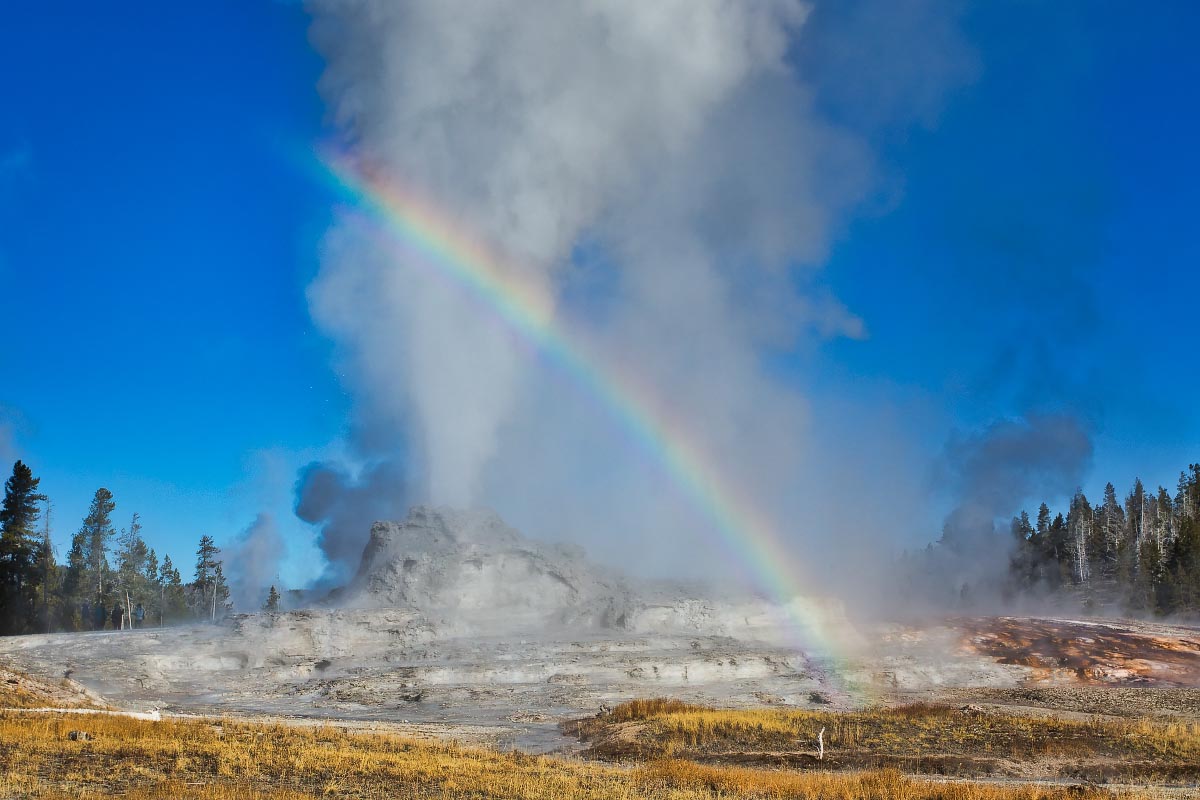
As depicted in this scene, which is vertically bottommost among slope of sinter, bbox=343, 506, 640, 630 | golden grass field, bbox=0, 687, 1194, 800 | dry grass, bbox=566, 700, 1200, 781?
dry grass, bbox=566, 700, 1200, 781

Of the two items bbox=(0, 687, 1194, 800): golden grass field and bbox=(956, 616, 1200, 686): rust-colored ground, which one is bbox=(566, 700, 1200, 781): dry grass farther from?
bbox=(956, 616, 1200, 686): rust-colored ground

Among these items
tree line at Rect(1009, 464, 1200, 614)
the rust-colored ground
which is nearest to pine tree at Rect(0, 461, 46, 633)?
the rust-colored ground

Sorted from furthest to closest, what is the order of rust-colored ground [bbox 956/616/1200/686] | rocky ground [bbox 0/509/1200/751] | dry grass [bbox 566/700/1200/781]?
rust-colored ground [bbox 956/616/1200/686] < rocky ground [bbox 0/509/1200/751] < dry grass [bbox 566/700/1200/781]

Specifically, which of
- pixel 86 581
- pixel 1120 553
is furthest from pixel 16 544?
pixel 1120 553

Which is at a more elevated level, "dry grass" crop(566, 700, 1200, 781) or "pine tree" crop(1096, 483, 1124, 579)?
"pine tree" crop(1096, 483, 1124, 579)

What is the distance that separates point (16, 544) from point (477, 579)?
1088 inches

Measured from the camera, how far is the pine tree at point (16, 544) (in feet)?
171

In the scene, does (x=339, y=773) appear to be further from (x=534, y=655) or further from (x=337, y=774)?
(x=534, y=655)

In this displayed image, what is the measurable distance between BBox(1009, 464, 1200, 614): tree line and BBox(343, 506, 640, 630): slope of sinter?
53608mm

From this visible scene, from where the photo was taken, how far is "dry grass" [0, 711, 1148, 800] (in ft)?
51.6

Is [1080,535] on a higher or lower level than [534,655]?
higher

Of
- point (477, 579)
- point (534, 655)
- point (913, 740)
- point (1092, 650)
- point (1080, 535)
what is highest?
point (1080, 535)

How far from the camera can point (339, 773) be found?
17.8m

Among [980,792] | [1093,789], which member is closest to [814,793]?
[980,792]
